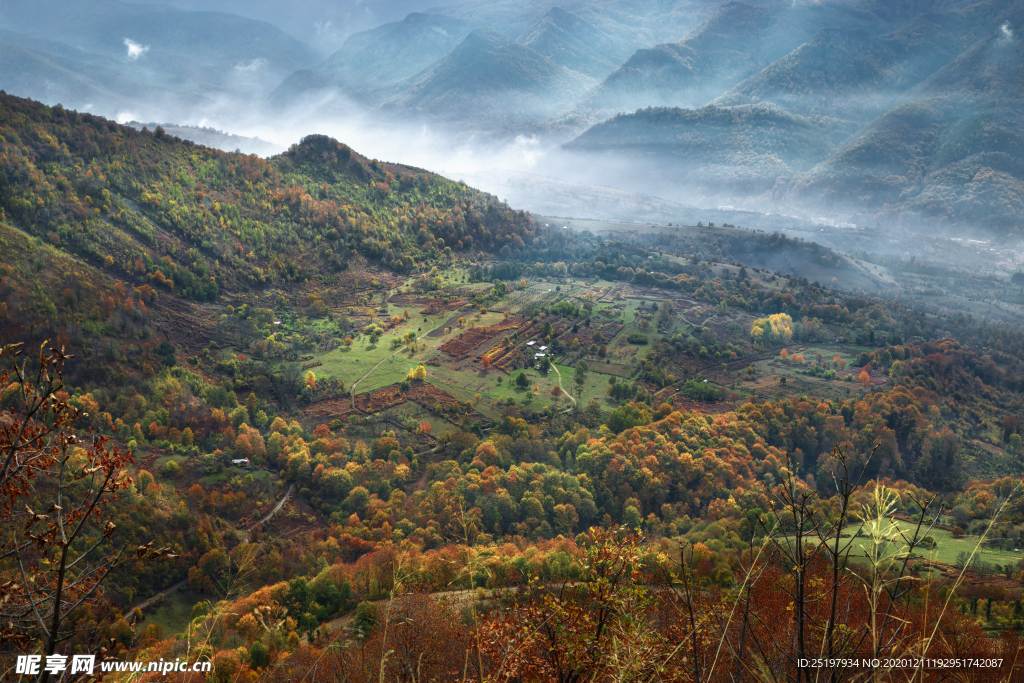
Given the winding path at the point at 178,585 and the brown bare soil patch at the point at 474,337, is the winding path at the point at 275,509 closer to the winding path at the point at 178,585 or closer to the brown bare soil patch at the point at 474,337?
the winding path at the point at 178,585

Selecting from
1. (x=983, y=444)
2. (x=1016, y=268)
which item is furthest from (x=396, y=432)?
(x=1016, y=268)

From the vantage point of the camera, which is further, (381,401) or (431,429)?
(381,401)

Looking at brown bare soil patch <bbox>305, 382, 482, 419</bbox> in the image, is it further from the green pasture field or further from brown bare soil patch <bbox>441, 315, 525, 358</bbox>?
the green pasture field

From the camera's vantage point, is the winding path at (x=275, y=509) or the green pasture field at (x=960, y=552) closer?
the green pasture field at (x=960, y=552)

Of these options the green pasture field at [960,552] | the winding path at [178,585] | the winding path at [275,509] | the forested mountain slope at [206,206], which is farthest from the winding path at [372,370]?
the green pasture field at [960,552]

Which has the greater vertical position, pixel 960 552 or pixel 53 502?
pixel 53 502

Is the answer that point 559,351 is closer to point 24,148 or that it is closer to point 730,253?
point 24,148

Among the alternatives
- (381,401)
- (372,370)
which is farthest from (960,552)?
(372,370)

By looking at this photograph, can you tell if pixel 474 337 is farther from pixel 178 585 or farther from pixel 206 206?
pixel 178 585

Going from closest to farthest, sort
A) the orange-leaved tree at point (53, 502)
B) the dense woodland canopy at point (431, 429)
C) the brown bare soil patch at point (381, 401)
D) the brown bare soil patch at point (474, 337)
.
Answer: the orange-leaved tree at point (53, 502) → the dense woodland canopy at point (431, 429) → the brown bare soil patch at point (381, 401) → the brown bare soil patch at point (474, 337)

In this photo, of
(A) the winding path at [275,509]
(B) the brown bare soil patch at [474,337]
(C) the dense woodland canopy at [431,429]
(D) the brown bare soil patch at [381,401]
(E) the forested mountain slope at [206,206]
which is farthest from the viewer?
(B) the brown bare soil patch at [474,337]

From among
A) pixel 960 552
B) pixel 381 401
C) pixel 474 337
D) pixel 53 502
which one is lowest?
pixel 960 552

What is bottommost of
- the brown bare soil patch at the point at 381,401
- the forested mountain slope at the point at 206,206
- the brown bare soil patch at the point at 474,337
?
the brown bare soil patch at the point at 381,401
